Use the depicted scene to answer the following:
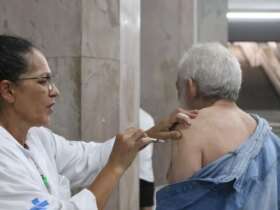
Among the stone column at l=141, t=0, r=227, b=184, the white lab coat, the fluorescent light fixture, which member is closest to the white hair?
the white lab coat

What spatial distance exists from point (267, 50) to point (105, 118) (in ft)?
23.5

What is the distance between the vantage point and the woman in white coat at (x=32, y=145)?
1650 mm

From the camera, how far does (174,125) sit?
210cm

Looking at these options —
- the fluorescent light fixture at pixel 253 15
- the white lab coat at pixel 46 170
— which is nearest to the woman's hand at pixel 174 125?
the white lab coat at pixel 46 170

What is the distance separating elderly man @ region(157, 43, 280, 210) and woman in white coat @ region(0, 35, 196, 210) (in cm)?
11

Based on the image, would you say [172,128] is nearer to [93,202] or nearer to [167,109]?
[93,202]

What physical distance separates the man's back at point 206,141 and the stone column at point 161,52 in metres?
3.68

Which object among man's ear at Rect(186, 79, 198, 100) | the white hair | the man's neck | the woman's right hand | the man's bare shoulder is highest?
the white hair

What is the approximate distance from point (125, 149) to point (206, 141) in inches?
11.9

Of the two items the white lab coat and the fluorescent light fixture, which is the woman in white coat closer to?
the white lab coat

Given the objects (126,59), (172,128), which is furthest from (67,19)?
(172,128)

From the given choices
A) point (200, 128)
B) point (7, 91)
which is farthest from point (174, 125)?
point (7, 91)

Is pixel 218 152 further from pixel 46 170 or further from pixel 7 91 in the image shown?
pixel 7 91

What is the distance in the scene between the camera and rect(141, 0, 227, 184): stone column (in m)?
5.76
